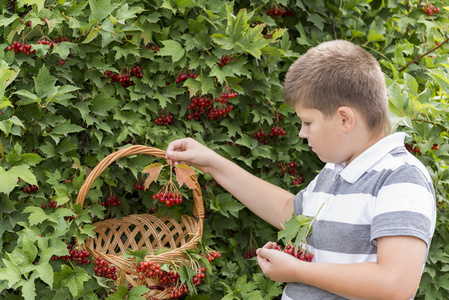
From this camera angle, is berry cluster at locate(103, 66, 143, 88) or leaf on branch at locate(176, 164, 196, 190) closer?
leaf on branch at locate(176, 164, 196, 190)

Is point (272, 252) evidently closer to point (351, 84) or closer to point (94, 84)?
point (351, 84)

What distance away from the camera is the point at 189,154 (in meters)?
2.16

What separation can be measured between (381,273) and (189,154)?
3.26 feet

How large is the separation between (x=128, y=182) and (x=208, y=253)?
0.50 m

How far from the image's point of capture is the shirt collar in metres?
A: 1.65

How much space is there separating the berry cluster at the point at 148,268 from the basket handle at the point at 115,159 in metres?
0.35

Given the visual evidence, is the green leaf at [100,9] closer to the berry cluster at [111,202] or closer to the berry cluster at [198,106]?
the berry cluster at [198,106]

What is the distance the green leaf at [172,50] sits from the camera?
2383 mm

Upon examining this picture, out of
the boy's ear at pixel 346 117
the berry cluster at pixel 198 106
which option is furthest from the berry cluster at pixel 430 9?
the boy's ear at pixel 346 117

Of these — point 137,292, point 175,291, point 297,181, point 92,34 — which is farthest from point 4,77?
point 297,181

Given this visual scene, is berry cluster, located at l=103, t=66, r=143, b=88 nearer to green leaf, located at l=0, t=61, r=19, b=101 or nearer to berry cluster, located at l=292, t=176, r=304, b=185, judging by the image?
green leaf, located at l=0, t=61, r=19, b=101

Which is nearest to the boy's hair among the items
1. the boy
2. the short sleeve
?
the boy

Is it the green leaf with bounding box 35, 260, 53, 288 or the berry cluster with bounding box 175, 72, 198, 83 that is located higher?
the berry cluster with bounding box 175, 72, 198, 83

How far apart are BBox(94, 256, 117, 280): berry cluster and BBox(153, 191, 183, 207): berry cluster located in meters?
0.35
